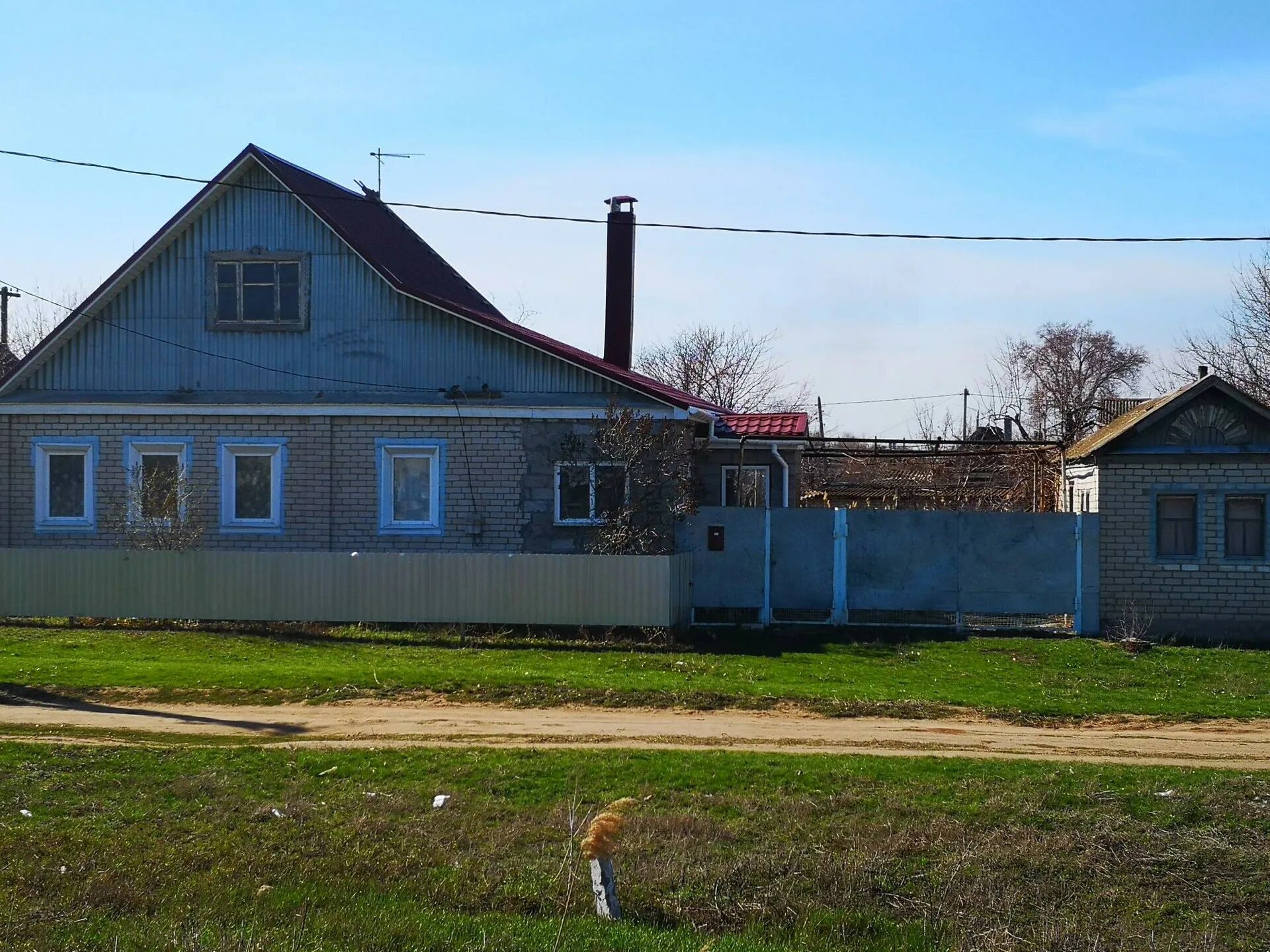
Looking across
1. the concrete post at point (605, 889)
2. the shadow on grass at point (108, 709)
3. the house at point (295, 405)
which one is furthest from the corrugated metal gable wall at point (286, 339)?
the concrete post at point (605, 889)

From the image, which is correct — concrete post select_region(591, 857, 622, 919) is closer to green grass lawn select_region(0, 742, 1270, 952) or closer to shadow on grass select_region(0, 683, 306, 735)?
green grass lawn select_region(0, 742, 1270, 952)

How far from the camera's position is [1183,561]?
889 inches

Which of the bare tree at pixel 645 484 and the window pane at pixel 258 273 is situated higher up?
the window pane at pixel 258 273

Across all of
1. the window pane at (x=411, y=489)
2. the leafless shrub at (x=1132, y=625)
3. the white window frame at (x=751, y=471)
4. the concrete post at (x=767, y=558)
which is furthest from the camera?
the white window frame at (x=751, y=471)

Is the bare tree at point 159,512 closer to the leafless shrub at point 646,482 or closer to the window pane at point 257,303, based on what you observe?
the window pane at point 257,303

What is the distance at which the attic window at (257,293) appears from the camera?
24.8 metres

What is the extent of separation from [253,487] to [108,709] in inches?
370

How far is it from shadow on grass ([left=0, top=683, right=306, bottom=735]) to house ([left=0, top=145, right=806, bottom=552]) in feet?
26.7

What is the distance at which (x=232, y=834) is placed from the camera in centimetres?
1063

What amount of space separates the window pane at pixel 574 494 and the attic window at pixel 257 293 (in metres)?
5.57

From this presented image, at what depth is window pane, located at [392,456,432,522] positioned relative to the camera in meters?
24.4

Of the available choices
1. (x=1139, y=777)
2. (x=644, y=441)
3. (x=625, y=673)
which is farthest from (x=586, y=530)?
(x=1139, y=777)

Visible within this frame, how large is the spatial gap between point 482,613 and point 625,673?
3845 mm

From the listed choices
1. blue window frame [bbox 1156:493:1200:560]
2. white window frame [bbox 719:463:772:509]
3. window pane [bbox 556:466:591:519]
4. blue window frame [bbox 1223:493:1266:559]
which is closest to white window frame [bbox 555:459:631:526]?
window pane [bbox 556:466:591:519]
